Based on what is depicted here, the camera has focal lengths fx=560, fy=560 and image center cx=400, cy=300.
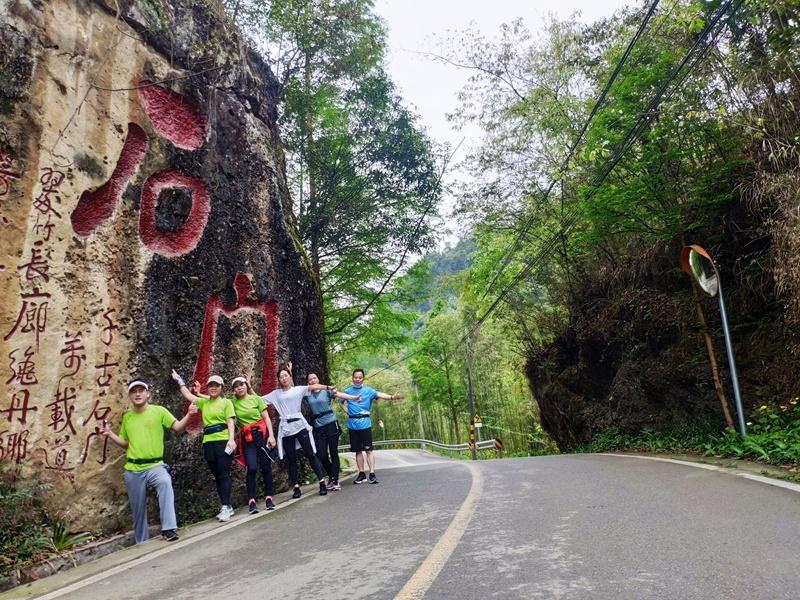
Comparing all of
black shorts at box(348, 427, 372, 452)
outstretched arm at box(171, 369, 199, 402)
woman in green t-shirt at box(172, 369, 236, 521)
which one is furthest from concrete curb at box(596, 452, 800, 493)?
outstretched arm at box(171, 369, 199, 402)

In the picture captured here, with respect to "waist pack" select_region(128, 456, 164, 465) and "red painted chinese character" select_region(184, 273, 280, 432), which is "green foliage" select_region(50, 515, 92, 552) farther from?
"red painted chinese character" select_region(184, 273, 280, 432)

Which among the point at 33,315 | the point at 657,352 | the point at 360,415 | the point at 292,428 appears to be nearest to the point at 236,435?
the point at 292,428

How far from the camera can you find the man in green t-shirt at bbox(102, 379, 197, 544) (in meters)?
5.48

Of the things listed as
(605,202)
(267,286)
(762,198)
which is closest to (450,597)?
(267,286)

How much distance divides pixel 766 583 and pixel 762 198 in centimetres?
702

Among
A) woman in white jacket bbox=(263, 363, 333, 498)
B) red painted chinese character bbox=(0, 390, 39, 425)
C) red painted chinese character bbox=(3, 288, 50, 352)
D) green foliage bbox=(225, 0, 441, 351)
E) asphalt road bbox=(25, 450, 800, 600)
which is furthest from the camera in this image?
green foliage bbox=(225, 0, 441, 351)

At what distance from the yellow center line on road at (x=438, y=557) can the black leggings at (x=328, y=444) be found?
8.62 ft

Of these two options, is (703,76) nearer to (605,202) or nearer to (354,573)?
(605,202)

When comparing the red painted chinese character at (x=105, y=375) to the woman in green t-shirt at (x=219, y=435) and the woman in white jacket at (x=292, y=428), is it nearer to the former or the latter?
the woman in green t-shirt at (x=219, y=435)

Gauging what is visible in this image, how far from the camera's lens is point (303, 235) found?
44.7ft

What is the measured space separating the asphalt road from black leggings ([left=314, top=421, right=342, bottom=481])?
142 cm

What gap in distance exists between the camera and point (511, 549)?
3.77 meters

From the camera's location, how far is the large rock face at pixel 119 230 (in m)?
5.33

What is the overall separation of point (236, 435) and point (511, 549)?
4130mm
